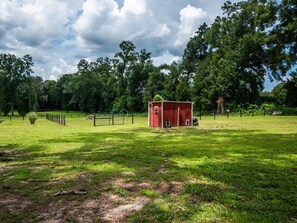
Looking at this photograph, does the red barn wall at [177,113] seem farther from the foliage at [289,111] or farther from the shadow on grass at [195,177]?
the foliage at [289,111]

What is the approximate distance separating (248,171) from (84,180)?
344cm

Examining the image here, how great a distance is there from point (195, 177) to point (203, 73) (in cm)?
4517

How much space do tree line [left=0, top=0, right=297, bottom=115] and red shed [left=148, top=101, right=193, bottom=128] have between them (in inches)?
329

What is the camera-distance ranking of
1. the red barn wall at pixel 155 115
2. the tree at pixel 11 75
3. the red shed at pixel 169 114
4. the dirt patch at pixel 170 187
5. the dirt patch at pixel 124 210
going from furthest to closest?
the tree at pixel 11 75 → the red barn wall at pixel 155 115 → the red shed at pixel 169 114 → the dirt patch at pixel 170 187 → the dirt patch at pixel 124 210

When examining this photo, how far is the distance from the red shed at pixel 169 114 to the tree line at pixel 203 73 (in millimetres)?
8353

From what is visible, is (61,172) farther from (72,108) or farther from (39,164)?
(72,108)

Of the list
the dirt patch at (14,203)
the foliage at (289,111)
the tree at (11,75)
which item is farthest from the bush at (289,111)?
the tree at (11,75)

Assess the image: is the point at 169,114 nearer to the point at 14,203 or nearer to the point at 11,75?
the point at 14,203

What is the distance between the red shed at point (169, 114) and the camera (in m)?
19.2

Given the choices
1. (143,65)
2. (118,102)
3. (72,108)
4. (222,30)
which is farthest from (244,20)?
(72,108)

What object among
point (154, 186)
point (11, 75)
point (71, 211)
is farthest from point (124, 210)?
point (11, 75)

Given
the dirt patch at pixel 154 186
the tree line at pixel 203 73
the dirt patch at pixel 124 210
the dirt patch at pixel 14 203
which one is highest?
the tree line at pixel 203 73

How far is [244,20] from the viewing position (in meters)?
44.0

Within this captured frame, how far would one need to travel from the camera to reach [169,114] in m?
19.4
